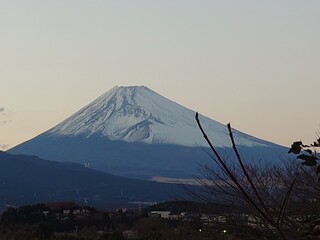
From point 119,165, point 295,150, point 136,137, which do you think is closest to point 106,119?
point 136,137

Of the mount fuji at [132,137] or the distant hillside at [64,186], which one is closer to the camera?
the distant hillside at [64,186]

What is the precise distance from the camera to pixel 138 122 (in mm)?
177375

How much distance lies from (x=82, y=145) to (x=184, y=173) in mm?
29493

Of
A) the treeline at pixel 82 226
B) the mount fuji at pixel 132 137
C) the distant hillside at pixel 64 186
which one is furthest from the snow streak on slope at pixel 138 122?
the treeline at pixel 82 226

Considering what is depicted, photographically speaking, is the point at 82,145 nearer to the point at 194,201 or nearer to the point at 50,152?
the point at 50,152

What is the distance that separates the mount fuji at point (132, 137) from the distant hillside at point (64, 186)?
32443 millimetres

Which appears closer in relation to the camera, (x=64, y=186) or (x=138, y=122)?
(x=64, y=186)

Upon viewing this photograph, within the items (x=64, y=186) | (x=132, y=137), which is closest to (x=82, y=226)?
(x=64, y=186)

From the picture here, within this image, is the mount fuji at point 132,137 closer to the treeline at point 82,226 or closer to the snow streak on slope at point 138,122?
the snow streak on slope at point 138,122

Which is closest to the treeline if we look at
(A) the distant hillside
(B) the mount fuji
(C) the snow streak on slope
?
(A) the distant hillside

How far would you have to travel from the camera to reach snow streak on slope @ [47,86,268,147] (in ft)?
575

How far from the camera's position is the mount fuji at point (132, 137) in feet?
541

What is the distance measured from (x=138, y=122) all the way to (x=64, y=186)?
5992cm

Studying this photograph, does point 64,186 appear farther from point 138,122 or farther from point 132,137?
point 138,122
